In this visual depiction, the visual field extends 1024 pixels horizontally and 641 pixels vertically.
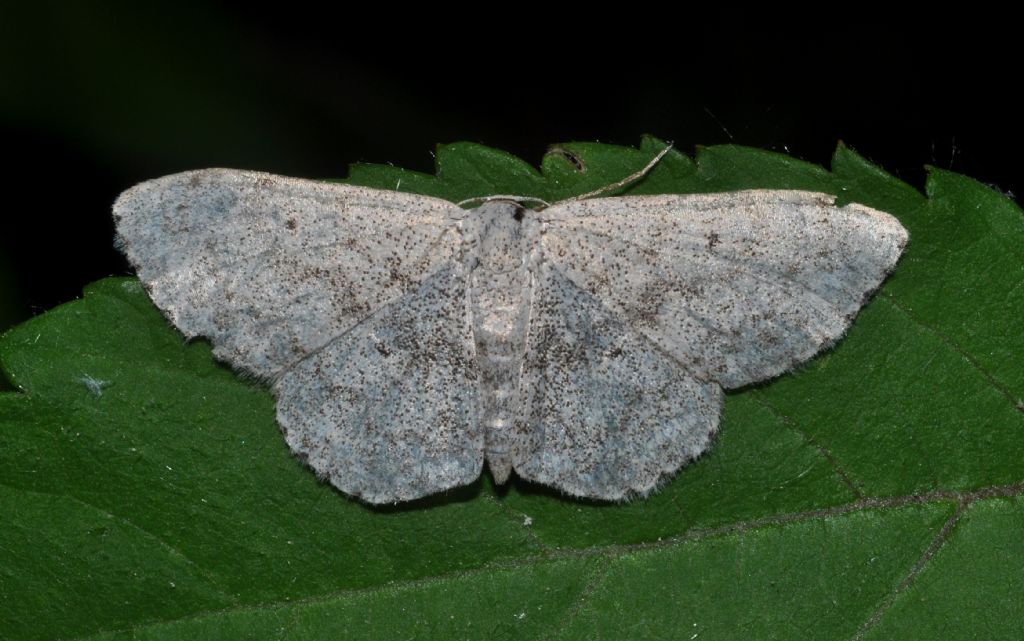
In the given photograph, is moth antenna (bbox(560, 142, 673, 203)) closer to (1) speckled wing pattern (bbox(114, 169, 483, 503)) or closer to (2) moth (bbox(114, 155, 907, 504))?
(2) moth (bbox(114, 155, 907, 504))

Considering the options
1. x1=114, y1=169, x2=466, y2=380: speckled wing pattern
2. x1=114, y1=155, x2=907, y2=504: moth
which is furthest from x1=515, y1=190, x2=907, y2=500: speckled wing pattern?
x1=114, y1=169, x2=466, y2=380: speckled wing pattern

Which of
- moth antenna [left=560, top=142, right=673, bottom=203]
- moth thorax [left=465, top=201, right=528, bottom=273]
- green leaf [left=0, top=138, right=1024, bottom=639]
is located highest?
moth antenna [left=560, top=142, right=673, bottom=203]

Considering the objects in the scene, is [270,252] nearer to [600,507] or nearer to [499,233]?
[499,233]

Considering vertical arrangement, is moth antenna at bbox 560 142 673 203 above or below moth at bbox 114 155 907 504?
above

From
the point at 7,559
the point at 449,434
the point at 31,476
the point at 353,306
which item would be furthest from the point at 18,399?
the point at 449,434

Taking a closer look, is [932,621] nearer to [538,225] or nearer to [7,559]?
[538,225]

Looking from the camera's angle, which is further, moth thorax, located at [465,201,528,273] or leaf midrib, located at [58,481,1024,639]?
moth thorax, located at [465,201,528,273]
